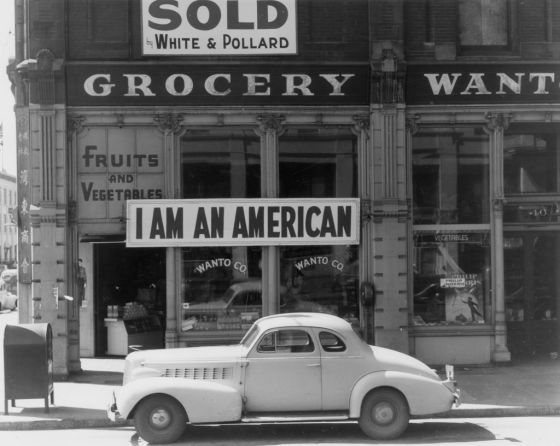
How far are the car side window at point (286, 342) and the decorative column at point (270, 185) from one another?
442 centimetres

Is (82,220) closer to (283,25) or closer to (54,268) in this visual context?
(54,268)

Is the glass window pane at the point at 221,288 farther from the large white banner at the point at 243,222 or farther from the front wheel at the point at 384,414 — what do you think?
the front wheel at the point at 384,414

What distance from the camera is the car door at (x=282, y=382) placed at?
952 centimetres

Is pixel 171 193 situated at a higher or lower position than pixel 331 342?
higher

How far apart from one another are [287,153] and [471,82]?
3.60 m

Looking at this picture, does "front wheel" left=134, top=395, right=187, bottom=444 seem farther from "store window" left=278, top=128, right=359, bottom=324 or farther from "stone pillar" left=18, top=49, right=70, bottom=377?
"store window" left=278, top=128, right=359, bottom=324

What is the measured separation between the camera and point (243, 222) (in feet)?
46.5

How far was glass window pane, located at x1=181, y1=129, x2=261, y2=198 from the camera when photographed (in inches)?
564

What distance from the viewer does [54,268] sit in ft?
45.5

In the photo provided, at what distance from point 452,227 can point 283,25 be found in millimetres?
4819

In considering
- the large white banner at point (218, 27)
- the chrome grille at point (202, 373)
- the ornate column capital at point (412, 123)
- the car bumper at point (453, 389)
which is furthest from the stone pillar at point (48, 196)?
the car bumper at point (453, 389)

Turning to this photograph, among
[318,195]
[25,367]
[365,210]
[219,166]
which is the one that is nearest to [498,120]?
[365,210]

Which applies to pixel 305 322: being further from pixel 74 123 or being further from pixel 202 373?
pixel 74 123

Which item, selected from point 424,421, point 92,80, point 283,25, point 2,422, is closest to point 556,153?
point 283,25
